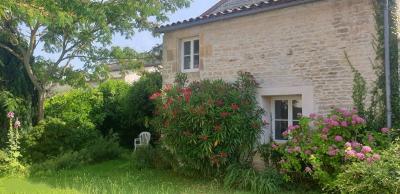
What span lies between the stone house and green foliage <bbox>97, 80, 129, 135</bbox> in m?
6.74

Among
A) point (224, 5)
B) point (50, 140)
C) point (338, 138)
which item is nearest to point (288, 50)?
point (338, 138)

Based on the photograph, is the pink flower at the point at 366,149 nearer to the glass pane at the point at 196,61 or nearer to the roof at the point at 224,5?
the glass pane at the point at 196,61

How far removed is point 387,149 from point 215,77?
5417 millimetres

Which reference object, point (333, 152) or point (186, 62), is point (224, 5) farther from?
point (333, 152)

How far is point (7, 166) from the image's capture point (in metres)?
13.1

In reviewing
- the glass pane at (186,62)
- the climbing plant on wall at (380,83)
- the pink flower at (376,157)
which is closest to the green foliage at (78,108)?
the glass pane at (186,62)

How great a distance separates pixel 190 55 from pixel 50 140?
559 cm

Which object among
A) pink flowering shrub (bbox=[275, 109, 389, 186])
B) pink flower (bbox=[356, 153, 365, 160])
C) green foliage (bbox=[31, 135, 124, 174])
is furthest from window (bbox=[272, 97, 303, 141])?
green foliage (bbox=[31, 135, 124, 174])

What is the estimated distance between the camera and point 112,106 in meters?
19.4

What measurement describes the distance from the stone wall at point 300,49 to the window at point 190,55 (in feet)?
1.30

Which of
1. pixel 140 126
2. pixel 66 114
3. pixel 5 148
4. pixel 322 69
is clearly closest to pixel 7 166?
pixel 5 148

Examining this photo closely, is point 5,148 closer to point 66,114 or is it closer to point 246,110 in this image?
point 66,114

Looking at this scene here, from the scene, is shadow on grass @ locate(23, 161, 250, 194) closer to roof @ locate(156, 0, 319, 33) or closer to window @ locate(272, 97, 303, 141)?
window @ locate(272, 97, 303, 141)

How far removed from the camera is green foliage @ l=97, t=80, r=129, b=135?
62.4 ft
